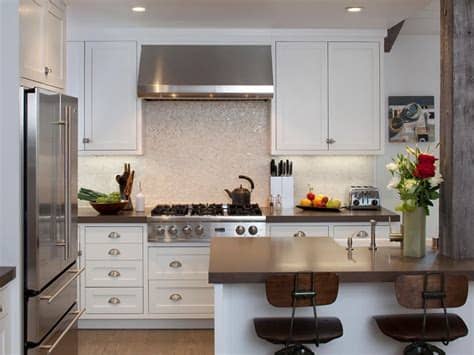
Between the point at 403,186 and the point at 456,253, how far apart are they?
1.43 ft

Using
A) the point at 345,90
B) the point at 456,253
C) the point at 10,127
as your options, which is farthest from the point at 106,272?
the point at 456,253

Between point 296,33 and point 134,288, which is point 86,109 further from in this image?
point 296,33

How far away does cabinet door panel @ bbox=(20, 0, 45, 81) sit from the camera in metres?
3.15

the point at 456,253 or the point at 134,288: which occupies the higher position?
the point at 456,253

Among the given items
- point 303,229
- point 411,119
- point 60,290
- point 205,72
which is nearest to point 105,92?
point 205,72

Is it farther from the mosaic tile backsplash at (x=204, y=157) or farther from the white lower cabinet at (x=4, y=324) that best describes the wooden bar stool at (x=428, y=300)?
the mosaic tile backsplash at (x=204, y=157)

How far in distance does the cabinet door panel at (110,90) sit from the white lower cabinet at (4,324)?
95.3 inches

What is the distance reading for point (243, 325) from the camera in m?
3.03

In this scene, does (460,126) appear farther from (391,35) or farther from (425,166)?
(391,35)

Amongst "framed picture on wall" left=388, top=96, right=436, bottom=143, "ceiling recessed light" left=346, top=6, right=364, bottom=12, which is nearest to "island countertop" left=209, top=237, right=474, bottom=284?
"ceiling recessed light" left=346, top=6, right=364, bottom=12

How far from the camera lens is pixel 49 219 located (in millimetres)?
3260

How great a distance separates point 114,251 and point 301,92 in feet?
6.69

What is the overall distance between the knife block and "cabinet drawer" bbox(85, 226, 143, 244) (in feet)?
4.19

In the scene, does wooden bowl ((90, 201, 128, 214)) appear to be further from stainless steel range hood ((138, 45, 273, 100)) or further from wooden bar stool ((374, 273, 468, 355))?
wooden bar stool ((374, 273, 468, 355))
